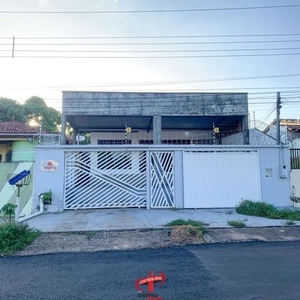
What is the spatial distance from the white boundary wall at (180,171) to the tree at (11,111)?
64.7 feet

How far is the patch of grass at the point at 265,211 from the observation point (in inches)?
306

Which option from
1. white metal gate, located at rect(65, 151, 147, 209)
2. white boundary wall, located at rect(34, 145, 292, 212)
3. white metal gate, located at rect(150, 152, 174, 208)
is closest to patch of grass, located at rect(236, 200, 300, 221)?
white boundary wall, located at rect(34, 145, 292, 212)

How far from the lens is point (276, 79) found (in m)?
12.4

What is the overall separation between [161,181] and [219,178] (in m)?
2.46

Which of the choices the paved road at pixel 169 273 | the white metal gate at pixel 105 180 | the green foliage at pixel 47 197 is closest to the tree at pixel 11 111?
the white metal gate at pixel 105 180

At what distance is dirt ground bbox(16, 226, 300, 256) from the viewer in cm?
509

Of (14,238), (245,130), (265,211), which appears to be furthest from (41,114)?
(265,211)

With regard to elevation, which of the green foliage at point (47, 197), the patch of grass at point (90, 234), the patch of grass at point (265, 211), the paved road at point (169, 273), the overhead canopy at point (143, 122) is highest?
the overhead canopy at point (143, 122)

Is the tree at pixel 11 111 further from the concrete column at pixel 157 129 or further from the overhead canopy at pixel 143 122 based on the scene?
the concrete column at pixel 157 129

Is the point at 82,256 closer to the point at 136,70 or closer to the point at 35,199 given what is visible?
the point at 35,199

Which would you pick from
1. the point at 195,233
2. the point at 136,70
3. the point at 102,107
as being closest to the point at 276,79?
the point at 136,70

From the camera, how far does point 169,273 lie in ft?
12.2

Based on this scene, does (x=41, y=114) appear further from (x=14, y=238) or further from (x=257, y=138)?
(x=14, y=238)

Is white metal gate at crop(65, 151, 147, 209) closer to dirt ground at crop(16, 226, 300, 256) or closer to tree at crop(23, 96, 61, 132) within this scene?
dirt ground at crop(16, 226, 300, 256)
